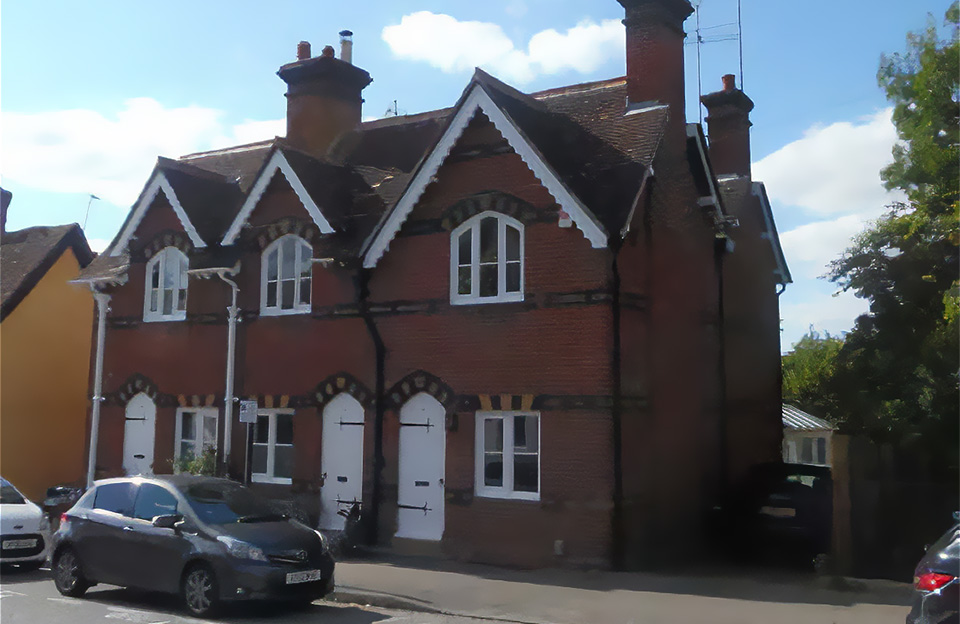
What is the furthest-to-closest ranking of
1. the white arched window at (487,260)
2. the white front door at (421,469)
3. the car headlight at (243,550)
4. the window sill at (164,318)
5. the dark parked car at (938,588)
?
the window sill at (164,318) < the white front door at (421,469) < the white arched window at (487,260) < the car headlight at (243,550) < the dark parked car at (938,588)

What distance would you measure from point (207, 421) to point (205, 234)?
12.8 feet

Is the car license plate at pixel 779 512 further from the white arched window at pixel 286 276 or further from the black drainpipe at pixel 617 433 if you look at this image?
the white arched window at pixel 286 276

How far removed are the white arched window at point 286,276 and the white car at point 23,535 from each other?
19.4 ft

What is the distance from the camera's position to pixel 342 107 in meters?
21.2

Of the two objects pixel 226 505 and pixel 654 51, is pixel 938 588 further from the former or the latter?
pixel 654 51

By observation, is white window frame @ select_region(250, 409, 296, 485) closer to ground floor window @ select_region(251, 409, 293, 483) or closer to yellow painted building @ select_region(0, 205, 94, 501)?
ground floor window @ select_region(251, 409, 293, 483)

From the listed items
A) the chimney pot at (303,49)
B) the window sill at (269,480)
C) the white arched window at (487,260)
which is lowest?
the window sill at (269,480)

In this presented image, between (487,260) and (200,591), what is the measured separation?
7.28m

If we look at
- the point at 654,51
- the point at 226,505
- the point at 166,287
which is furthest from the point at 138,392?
the point at 654,51

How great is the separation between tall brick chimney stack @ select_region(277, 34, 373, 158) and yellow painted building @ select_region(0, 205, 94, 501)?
7571 millimetres

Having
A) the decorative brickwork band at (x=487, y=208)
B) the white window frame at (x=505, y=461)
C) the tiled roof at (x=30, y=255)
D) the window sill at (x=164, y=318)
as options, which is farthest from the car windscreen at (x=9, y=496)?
the tiled roof at (x=30, y=255)

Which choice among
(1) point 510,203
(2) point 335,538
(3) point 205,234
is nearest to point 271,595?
(2) point 335,538

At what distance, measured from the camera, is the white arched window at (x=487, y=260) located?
1534 centimetres

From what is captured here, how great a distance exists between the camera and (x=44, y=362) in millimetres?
24203
